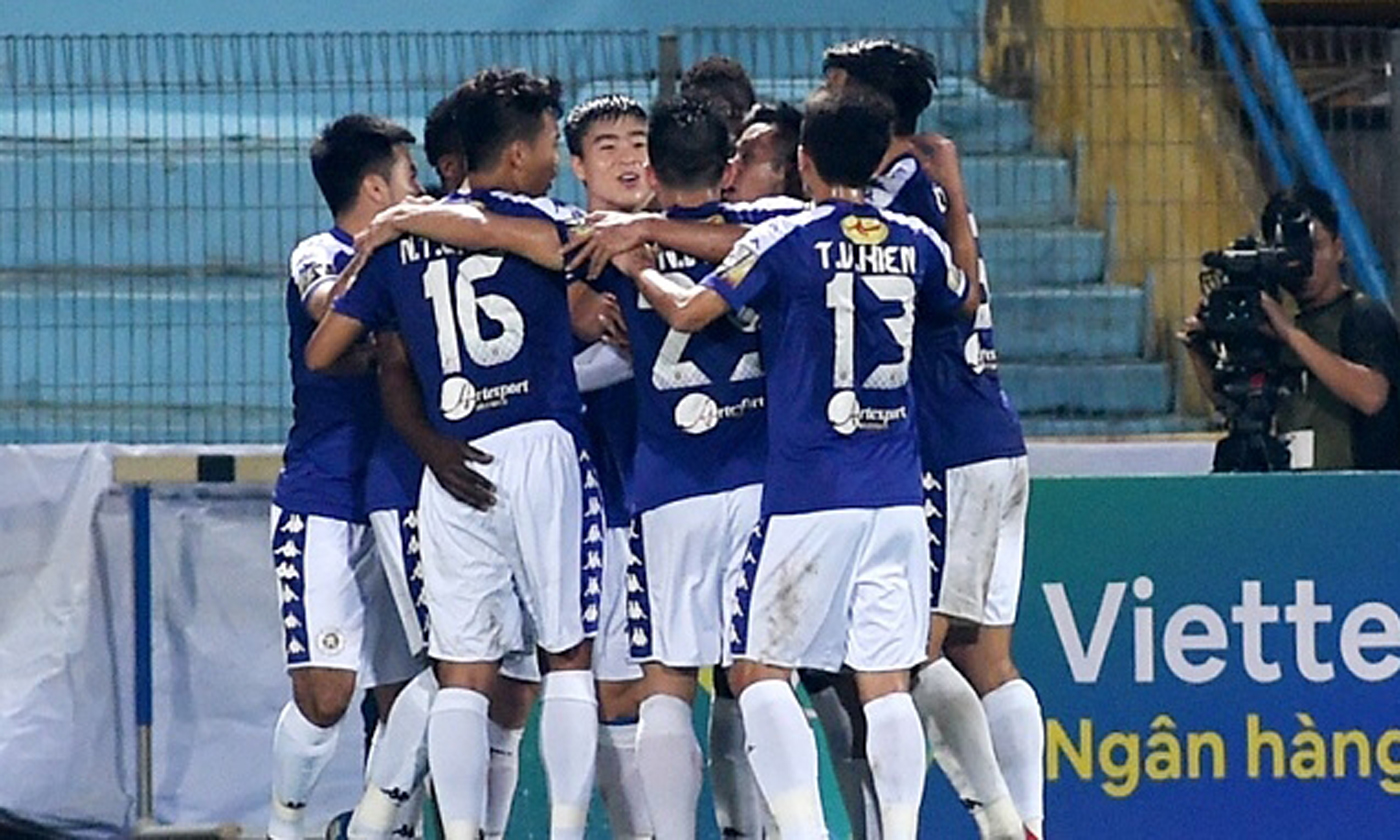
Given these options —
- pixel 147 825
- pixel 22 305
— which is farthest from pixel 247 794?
pixel 22 305

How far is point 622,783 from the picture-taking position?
27.6 feet

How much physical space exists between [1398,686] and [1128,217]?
3.40m

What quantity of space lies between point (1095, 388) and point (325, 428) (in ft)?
14.4

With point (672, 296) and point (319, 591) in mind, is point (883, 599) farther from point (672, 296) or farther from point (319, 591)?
point (319, 591)

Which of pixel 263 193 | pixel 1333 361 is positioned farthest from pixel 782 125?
pixel 263 193

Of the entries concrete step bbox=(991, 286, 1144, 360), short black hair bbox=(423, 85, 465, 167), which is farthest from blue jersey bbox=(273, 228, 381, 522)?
concrete step bbox=(991, 286, 1144, 360)

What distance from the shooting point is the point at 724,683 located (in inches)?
336

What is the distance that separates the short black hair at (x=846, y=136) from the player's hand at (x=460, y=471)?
1.14 meters

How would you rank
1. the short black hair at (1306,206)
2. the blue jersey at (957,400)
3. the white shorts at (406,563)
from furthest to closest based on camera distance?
1. the short black hair at (1306,206)
2. the blue jersey at (957,400)
3. the white shorts at (406,563)

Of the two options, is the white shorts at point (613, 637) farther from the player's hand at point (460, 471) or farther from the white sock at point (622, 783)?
the player's hand at point (460, 471)

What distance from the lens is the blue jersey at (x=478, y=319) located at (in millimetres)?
7938

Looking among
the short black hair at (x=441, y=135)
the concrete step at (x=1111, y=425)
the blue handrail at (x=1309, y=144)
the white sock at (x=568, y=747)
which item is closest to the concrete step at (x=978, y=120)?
the blue handrail at (x=1309, y=144)

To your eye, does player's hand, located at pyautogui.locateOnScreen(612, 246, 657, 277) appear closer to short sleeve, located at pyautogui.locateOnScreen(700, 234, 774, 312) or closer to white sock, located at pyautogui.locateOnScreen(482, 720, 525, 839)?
short sleeve, located at pyautogui.locateOnScreen(700, 234, 774, 312)

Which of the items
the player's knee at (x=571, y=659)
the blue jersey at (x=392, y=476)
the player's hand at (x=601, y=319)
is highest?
the player's hand at (x=601, y=319)
